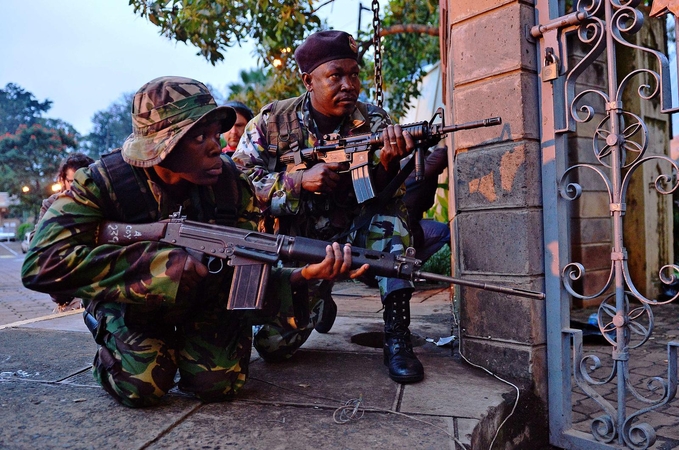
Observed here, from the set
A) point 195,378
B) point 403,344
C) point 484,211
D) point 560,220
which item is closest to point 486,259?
point 484,211

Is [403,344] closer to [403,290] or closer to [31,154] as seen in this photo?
[403,290]

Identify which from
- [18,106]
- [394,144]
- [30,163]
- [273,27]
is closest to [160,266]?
[394,144]

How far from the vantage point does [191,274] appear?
2.02m

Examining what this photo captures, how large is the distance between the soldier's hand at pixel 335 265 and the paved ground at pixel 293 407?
0.50 metres

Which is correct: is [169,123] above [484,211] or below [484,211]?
above

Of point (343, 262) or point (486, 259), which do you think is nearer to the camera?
point (343, 262)

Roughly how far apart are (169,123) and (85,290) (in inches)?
27.5

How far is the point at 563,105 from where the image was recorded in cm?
225

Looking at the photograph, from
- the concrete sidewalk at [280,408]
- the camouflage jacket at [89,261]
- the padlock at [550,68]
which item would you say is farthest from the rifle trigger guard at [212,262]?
the padlock at [550,68]

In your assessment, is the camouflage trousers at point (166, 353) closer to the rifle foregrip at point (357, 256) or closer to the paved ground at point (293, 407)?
the paved ground at point (293, 407)

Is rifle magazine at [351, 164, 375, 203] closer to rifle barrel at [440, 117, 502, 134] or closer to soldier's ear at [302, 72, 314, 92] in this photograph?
rifle barrel at [440, 117, 502, 134]

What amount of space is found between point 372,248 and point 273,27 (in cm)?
391

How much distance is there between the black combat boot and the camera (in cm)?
233

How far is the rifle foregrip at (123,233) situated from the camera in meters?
2.11
